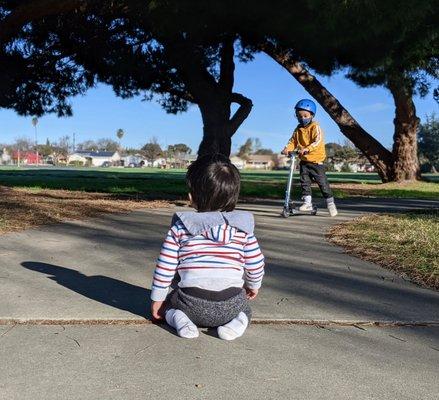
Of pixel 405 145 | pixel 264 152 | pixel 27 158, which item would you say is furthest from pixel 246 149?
pixel 405 145

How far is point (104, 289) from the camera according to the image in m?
3.82

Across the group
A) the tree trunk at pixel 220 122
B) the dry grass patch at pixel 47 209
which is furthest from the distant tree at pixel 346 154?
the dry grass patch at pixel 47 209

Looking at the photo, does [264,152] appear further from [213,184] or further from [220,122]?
[213,184]

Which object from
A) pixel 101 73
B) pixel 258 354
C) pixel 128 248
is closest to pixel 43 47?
pixel 101 73

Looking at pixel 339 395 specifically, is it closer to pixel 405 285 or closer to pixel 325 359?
pixel 325 359

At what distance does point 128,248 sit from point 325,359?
3094mm

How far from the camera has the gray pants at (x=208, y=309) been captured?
298cm

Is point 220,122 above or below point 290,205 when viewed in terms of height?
above

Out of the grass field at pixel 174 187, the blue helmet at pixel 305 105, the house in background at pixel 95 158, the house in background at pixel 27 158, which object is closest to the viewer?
the blue helmet at pixel 305 105

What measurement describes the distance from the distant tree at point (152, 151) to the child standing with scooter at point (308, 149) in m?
123

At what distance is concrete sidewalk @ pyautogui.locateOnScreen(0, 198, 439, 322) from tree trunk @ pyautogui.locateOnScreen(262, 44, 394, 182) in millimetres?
14040

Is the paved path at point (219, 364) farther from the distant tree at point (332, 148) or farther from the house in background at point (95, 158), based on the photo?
the house in background at point (95, 158)

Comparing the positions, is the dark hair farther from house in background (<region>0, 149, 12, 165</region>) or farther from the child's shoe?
house in background (<region>0, 149, 12, 165</region>)

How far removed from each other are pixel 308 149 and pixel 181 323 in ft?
18.1
